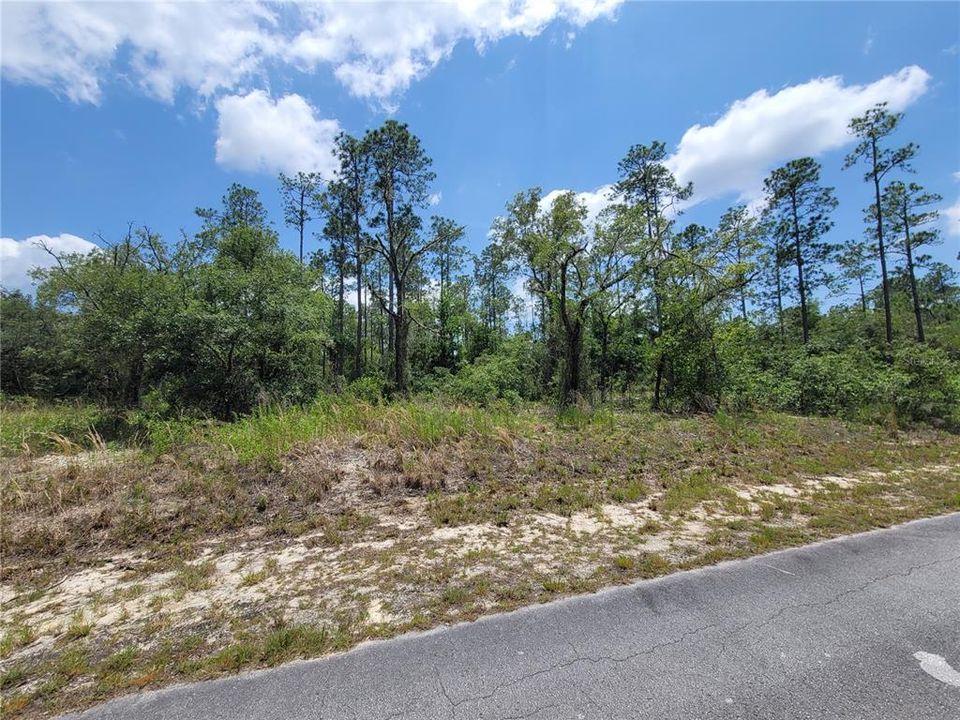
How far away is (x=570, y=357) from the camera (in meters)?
14.4

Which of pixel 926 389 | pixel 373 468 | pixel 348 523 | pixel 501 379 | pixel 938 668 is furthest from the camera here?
pixel 501 379

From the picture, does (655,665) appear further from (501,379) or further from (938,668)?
(501,379)

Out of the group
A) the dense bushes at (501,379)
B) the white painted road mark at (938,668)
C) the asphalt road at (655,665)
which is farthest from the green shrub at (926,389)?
the white painted road mark at (938,668)

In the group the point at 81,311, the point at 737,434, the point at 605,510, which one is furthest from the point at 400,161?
the point at 605,510

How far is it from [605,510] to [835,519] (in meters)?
2.38

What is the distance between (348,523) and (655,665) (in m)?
3.18

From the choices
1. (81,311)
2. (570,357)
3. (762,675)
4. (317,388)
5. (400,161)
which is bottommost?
(762,675)

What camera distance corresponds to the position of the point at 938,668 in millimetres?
2213

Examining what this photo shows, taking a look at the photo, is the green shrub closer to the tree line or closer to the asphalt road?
the tree line

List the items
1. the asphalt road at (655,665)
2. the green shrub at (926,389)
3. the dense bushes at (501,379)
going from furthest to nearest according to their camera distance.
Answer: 1. the dense bushes at (501,379)
2. the green shrub at (926,389)
3. the asphalt road at (655,665)

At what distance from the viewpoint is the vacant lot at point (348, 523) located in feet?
8.54

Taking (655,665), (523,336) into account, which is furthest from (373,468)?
(523,336)

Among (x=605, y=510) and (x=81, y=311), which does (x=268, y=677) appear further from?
(x=81, y=311)

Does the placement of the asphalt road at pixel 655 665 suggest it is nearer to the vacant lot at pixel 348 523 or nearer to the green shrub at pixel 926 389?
the vacant lot at pixel 348 523
